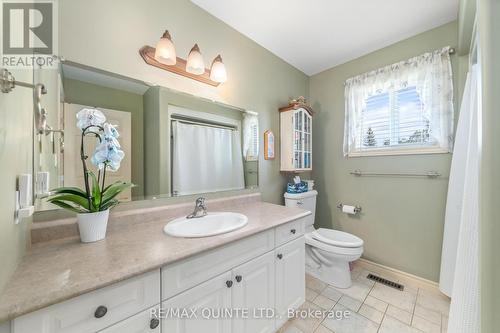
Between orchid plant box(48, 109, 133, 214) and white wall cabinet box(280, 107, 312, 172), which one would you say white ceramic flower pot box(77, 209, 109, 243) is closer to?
orchid plant box(48, 109, 133, 214)

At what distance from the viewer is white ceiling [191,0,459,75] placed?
1482 mm

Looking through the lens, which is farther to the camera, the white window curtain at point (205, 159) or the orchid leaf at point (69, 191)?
the white window curtain at point (205, 159)

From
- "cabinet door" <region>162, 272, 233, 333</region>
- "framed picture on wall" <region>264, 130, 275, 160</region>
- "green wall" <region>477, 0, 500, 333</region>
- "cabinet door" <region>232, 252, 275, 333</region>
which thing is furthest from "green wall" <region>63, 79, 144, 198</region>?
"green wall" <region>477, 0, 500, 333</region>

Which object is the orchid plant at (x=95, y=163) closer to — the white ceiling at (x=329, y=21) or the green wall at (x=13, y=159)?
the green wall at (x=13, y=159)

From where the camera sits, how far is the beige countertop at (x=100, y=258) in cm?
53

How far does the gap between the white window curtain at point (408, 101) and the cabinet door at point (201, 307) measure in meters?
1.94

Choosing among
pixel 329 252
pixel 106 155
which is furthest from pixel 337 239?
pixel 106 155

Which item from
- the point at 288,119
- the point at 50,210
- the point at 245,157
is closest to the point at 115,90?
the point at 50,210

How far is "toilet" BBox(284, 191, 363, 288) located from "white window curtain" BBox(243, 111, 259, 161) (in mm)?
584

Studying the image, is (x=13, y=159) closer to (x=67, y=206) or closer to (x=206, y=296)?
(x=67, y=206)

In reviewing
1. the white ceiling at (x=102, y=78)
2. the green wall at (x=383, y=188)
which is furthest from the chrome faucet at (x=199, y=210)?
the green wall at (x=383, y=188)

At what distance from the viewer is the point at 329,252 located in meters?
1.76

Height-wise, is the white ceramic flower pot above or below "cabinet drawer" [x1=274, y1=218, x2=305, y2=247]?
above

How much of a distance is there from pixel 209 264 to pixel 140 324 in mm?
307
